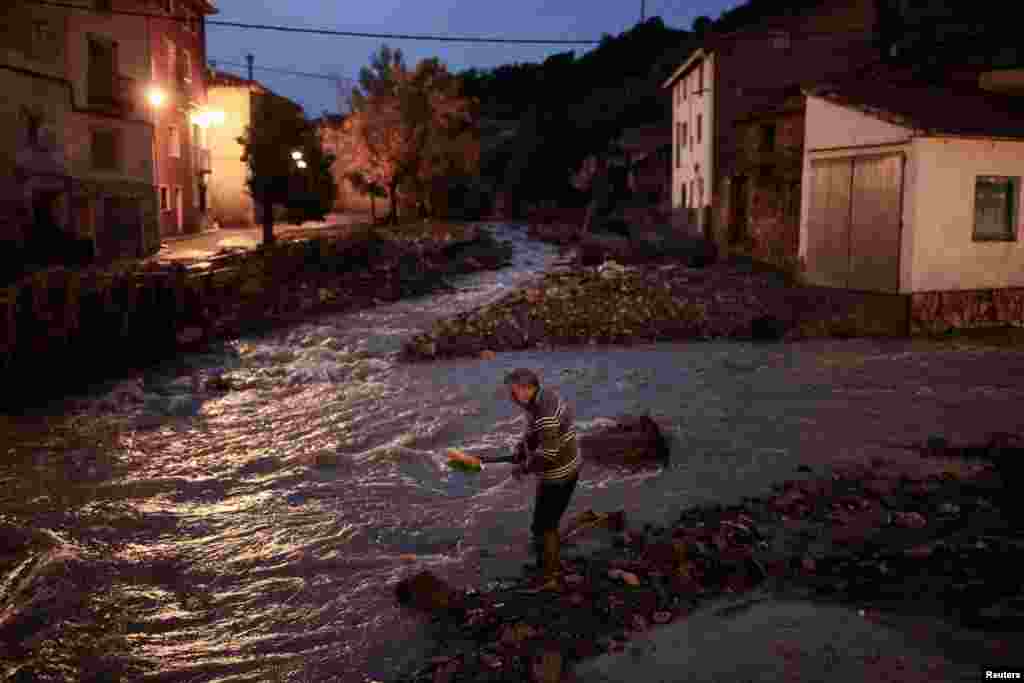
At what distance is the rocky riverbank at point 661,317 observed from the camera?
1814 centimetres

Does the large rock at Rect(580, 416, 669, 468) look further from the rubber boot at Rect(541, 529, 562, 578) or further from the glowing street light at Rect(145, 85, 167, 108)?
the glowing street light at Rect(145, 85, 167, 108)

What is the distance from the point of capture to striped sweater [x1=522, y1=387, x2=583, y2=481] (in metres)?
6.50

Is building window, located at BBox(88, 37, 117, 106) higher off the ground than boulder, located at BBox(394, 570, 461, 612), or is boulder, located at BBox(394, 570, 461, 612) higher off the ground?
building window, located at BBox(88, 37, 117, 106)

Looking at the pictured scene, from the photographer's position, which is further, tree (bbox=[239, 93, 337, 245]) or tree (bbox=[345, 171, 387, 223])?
tree (bbox=[345, 171, 387, 223])

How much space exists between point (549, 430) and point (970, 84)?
1892cm

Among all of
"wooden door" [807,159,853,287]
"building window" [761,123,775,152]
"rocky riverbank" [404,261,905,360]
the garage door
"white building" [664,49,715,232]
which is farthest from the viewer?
"white building" [664,49,715,232]

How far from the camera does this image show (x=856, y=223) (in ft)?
61.4

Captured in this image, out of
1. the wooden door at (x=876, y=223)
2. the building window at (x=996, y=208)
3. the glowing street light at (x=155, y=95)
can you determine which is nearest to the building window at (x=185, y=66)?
the glowing street light at (x=155, y=95)

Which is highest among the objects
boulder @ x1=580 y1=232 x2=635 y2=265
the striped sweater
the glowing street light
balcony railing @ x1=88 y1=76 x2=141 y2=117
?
the glowing street light

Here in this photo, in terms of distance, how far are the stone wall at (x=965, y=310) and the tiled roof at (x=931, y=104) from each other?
11.0 feet

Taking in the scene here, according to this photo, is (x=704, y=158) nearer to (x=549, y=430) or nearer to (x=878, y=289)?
(x=878, y=289)

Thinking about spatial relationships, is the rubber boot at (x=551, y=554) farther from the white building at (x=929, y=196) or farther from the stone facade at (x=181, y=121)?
the stone facade at (x=181, y=121)

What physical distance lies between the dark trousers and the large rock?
10.9 feet

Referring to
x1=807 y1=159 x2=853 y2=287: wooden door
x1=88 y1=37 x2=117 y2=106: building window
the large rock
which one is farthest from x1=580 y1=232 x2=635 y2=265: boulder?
the large rock
